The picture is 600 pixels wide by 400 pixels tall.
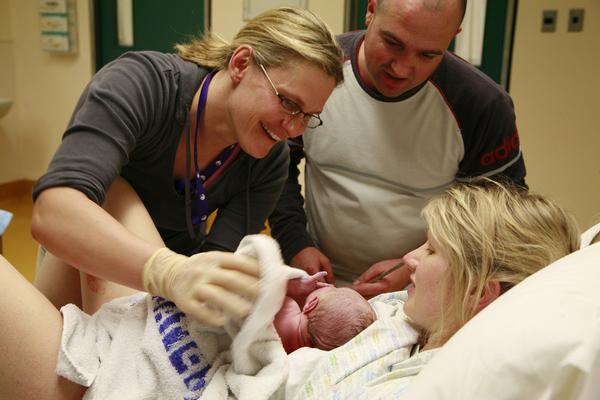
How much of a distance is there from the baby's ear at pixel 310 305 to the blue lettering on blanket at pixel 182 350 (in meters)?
0.33

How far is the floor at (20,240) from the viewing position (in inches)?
131

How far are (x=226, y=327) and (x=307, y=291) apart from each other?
37cm

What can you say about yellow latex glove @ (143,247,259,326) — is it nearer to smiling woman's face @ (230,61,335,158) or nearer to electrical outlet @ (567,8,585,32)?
smiling woman's face @ (230,61,335,158)

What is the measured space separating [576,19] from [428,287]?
243 cm

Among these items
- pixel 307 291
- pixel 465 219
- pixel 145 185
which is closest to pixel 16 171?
pixel 145 185

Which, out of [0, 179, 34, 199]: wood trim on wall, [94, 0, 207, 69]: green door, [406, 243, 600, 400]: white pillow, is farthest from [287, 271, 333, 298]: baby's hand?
[0, 179, 34, 199]: wood trim on wall

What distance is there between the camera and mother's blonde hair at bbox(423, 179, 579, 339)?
3.42 ft

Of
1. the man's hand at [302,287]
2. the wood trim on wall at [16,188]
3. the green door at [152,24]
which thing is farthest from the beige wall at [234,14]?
the man's hand at [302,287]

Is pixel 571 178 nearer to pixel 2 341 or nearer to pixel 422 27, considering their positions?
pixel 422 27

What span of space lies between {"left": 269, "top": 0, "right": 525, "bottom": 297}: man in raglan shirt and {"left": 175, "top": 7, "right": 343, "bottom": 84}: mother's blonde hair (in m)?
0.30

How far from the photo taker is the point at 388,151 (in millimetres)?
1755

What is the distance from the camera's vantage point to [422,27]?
1537 mm

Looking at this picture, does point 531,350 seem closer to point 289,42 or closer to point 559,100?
point 289,42

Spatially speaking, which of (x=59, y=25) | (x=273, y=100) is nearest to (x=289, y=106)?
(x=273, y=100)
